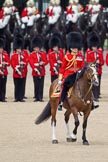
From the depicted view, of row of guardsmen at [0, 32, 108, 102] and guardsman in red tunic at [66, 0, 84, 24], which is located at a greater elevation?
guardsman in red tunic at [66, 0, 84, 24]

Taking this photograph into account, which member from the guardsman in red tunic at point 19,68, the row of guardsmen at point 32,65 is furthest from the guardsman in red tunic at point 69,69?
the guardsman in red tunic at point 19,68

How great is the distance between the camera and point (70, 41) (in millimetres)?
18234

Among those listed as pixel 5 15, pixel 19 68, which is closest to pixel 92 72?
pixel 19 68

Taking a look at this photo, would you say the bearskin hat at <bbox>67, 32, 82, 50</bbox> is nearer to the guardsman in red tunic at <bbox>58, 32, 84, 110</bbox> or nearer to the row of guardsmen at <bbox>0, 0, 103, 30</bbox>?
the guardsman in red tunic at <bbox>58, 32, 84, 110</bbox>

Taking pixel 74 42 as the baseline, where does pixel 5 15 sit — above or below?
above

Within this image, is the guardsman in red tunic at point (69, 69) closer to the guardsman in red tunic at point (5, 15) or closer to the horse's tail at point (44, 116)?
the horse's tail at point (44, 116)

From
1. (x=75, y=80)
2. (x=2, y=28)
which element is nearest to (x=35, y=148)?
(x=75, y=80)

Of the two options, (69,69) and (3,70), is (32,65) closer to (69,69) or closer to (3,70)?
(3,70)

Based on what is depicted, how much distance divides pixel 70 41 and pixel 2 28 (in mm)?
18560

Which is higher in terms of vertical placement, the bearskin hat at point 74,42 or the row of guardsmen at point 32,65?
the bearskin hat at point 74,42

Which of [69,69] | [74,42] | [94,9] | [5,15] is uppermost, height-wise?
[94,9]

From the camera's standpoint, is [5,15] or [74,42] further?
[5,15]

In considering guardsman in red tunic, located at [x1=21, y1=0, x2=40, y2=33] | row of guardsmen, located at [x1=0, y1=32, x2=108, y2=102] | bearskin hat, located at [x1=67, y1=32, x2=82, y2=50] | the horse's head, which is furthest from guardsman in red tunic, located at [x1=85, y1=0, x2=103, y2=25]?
the horse's head

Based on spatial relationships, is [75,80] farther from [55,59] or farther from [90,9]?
[90,9]
